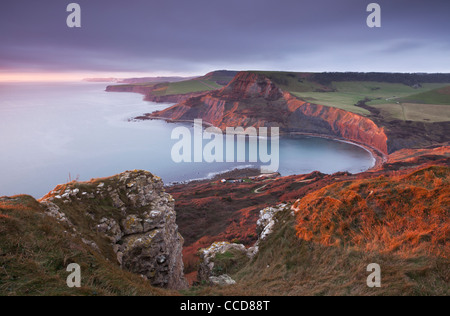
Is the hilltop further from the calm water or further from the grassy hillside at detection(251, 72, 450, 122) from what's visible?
the calm water

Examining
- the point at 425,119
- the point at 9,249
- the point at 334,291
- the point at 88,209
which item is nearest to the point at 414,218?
the point at 334,291

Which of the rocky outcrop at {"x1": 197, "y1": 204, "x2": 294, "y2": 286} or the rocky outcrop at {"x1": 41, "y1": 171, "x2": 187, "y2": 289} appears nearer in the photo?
the rocky outcrop at {"x1": 41, "y1": 171, "x2": 187, "y2": 289}

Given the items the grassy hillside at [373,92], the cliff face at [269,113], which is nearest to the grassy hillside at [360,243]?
the cliff face at [269,113]

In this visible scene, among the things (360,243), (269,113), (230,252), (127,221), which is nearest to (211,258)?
(230,252)

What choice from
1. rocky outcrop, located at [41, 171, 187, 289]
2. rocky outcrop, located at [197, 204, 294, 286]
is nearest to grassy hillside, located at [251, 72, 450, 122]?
rocky outcrop, located at [197, 204, 294, 286]

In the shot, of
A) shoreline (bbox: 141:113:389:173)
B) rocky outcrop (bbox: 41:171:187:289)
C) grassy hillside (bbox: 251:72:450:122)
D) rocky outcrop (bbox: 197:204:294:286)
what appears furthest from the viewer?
grassy hillside (bbox: 251:72:450:122)

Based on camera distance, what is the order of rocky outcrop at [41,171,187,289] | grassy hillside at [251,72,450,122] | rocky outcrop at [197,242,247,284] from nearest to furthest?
rocky outcrop at [41,171,187,289], rocky outcrop at [197,242,247,284], grassy hillside at [251,72,450,122]

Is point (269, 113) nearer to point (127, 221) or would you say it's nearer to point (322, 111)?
point (322, 111)
